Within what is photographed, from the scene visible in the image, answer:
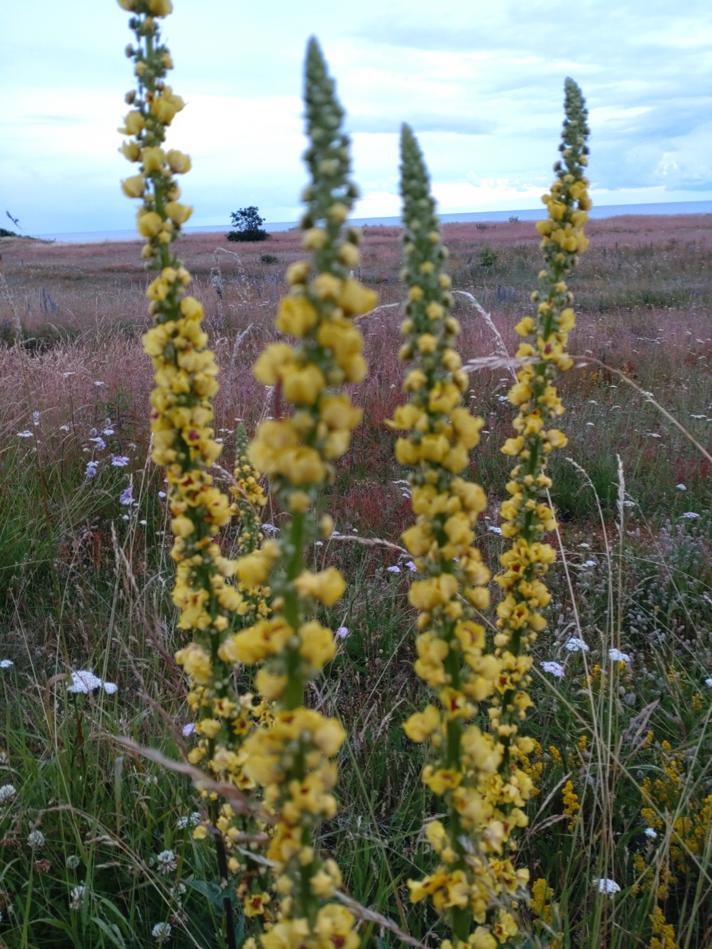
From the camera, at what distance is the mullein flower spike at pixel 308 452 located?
0.85 meters

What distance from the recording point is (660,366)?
8.80 metres

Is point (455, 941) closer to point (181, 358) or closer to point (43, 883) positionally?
point (181, 358)

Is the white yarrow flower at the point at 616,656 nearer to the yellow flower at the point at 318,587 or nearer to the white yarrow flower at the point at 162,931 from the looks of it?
the white yarrow flower at the point at 162,931

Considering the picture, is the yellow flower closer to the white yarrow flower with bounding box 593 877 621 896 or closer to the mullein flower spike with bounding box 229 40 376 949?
the mullein flower spike with bounding box 229 40 376 949

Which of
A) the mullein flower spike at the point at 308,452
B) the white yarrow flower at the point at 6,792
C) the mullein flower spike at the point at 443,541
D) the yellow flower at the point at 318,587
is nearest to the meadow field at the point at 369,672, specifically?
the white yarrow flower at the point at 6,792

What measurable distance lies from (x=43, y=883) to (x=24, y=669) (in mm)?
1315

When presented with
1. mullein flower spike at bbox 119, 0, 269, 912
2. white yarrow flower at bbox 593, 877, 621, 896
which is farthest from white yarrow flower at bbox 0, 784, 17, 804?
white yarrow flower at bbox 593, 877, 621, 896

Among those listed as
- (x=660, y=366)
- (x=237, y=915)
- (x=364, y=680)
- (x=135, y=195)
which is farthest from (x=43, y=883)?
(x=660, y=366)

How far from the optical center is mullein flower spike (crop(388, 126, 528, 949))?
3.57 ft

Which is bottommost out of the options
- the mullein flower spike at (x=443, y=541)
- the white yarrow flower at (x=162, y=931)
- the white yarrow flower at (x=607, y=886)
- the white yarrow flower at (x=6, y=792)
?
the white yarrow flower at (x=162, y=931)

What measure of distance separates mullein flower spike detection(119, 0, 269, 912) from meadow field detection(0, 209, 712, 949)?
25 centimetres

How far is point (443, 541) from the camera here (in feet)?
3.82

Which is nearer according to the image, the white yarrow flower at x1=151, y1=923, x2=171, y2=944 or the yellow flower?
the yellow flower

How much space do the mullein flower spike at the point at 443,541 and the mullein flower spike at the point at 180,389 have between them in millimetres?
412
